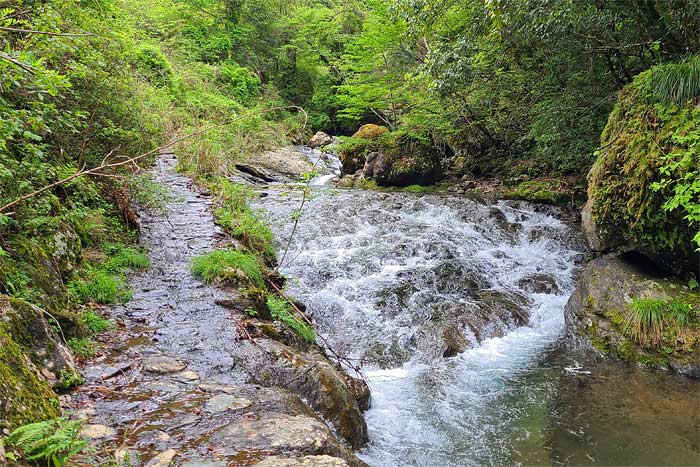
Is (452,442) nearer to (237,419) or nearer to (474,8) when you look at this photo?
(237,419)

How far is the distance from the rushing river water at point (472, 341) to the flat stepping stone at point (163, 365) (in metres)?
2.00

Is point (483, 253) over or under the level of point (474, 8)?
under

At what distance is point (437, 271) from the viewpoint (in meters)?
8.82

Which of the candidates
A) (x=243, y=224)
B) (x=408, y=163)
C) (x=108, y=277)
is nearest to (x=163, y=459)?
(x=108, y=277)

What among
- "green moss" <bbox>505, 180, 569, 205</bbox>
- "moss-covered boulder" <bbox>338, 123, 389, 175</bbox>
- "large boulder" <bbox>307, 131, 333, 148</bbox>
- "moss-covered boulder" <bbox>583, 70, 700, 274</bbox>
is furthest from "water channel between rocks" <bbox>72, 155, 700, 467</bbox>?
"large boulder" <bbox>307, 131, 333, 148</bbox>

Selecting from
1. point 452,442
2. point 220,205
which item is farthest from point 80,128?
point 452,442

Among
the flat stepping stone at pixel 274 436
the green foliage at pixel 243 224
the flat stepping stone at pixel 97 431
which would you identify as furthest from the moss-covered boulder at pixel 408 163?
the flat stepping stone at pixel 97 431

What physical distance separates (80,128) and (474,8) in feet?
26.2

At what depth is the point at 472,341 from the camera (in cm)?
689

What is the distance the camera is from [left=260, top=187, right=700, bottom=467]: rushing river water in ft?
14.8

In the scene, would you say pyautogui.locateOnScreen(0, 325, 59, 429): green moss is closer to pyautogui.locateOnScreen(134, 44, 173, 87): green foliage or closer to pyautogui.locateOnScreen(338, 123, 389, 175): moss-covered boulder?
pyautogui.locateOnScreen(134, 44, 173, 87): green foliage

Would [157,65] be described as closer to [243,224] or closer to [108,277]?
[243,224]

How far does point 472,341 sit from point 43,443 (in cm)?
584

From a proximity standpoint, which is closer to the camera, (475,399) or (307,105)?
(475,399)
